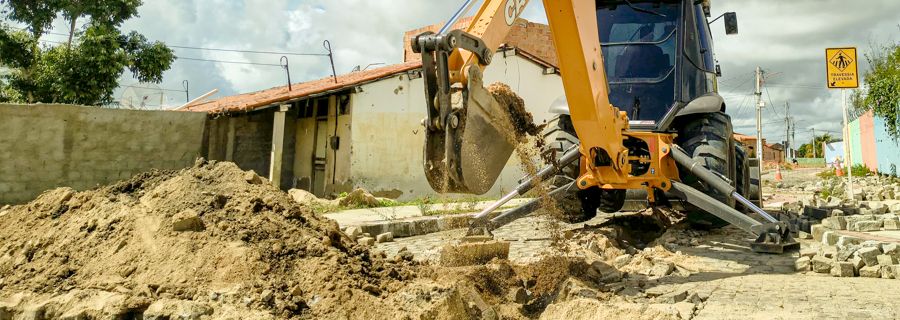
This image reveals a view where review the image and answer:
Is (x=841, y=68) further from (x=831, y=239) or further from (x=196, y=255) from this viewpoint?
(x=196, y=255)

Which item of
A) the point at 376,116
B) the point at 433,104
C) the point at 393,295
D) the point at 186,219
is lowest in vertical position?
the point at 393,295

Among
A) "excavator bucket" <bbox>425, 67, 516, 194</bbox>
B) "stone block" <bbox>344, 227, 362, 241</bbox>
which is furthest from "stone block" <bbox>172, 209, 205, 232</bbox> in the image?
"stone block" <bbox>344, 227, 362, 241</bbox>

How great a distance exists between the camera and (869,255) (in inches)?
210

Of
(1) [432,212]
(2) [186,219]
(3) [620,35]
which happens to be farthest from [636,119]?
(1) [432,212]

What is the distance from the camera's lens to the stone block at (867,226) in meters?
8.07

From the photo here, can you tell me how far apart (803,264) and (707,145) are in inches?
60.3

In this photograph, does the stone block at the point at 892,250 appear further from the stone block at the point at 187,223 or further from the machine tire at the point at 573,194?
the stone block at the point at 187,223

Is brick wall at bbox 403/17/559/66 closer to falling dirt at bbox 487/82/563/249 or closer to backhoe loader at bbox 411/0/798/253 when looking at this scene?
backhoe loader at bbox 411/0/798/253

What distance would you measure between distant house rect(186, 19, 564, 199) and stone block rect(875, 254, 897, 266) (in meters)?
Answer: 10.1

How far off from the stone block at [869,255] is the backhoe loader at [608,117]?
2.40 feet

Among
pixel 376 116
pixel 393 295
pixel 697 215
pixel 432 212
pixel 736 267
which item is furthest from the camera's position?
pixel 376 116

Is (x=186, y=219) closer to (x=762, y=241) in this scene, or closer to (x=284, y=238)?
(x=284, y=238)

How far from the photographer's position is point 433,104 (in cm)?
446

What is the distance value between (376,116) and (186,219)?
33.9ft
